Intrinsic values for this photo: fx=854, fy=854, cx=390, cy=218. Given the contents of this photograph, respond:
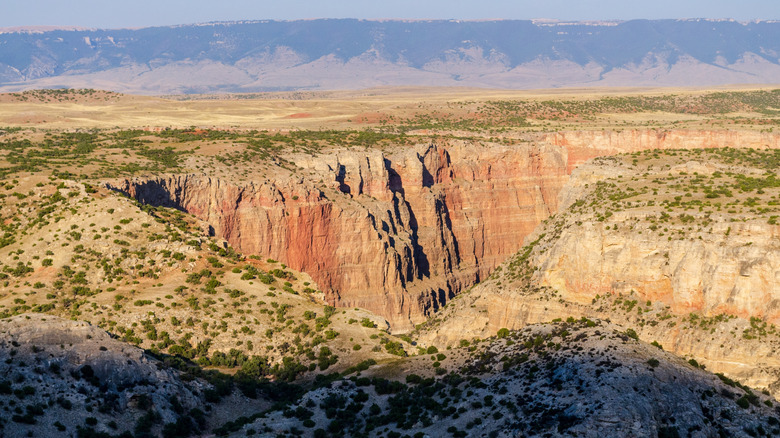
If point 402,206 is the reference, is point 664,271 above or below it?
above

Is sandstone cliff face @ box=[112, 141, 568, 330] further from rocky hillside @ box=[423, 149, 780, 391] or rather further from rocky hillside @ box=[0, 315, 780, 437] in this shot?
rocky hillside @ box=[0, 315, 780, 437]

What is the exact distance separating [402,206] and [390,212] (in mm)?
3880

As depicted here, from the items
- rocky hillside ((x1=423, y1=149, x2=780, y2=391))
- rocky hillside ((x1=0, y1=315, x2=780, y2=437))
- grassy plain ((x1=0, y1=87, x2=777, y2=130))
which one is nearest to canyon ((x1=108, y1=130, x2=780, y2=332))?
rocky hillside ((x1=423, y1=149, x2=780, y2=391))

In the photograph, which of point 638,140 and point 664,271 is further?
point 638,140

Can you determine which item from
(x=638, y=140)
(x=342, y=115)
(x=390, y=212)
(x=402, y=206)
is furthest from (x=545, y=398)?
(x=342, y=115)

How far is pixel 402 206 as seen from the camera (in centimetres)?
10575

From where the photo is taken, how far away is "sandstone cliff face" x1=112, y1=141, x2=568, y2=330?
87938 mm

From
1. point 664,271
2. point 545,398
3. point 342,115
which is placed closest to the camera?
point 545,398

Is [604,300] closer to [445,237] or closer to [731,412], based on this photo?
[731,412]

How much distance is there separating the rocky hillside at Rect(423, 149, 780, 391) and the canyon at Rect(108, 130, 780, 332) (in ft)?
49.2

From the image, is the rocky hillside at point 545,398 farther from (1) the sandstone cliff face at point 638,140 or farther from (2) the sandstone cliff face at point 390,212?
(1) the sandstone cliff face at point 638,140

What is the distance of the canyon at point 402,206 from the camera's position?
8831 cm

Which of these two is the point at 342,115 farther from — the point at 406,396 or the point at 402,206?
the point at 406,396

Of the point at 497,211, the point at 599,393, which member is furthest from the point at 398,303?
the point at 599,393
